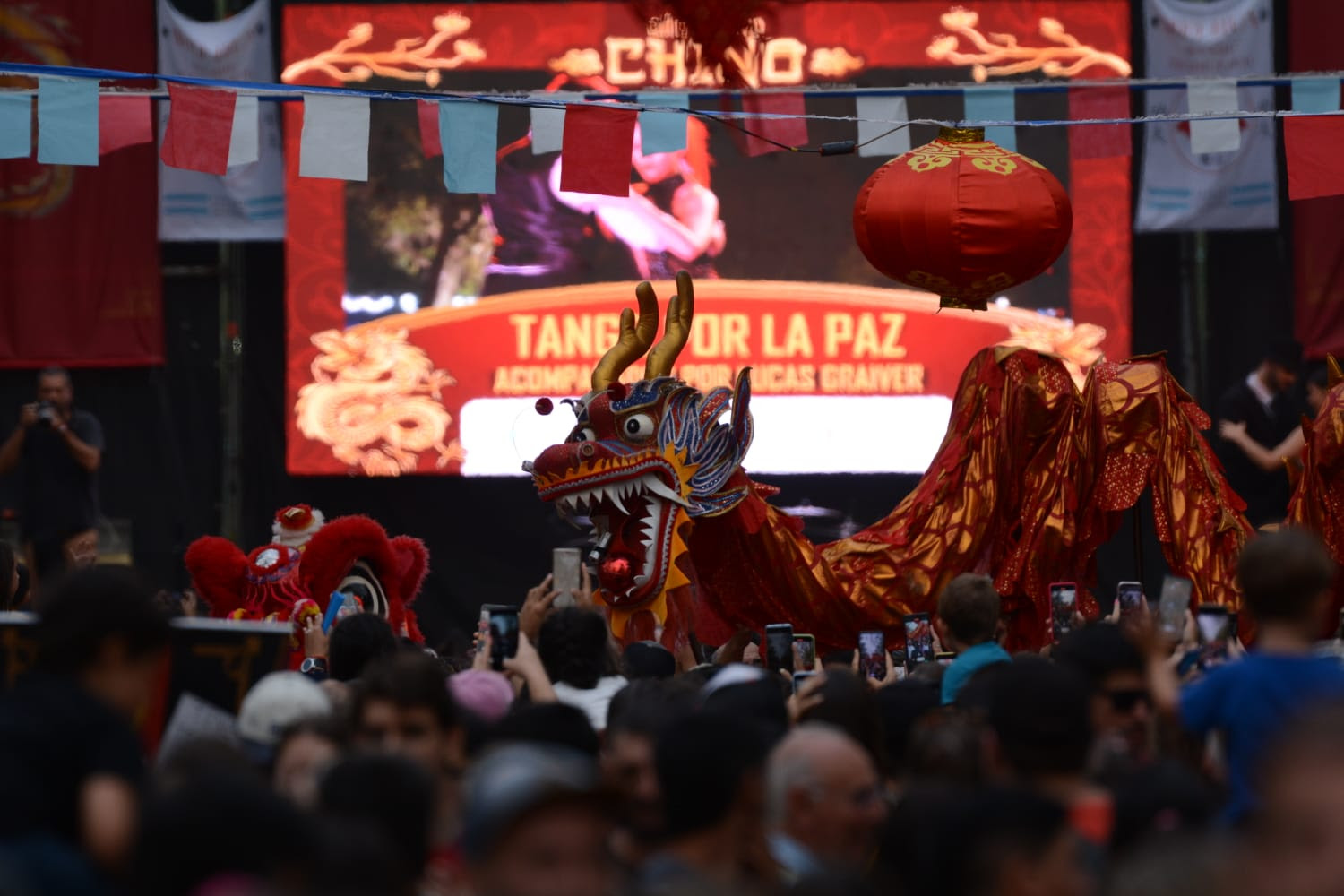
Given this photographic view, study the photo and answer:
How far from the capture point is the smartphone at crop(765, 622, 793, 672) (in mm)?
5285

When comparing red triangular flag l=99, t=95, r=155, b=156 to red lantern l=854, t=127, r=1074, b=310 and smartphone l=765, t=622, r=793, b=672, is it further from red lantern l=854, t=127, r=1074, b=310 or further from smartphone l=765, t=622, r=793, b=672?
smartphone l=765, t=622, r=793, b=672

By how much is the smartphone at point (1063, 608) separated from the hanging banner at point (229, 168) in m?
5.21

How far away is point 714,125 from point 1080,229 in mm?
1793

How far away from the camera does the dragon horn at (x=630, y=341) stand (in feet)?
19.8

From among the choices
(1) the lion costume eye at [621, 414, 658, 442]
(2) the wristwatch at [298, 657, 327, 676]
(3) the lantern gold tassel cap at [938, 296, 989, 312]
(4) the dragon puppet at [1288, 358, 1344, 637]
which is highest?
(3) the lantern gold tassel cap at [938, 296, 989, 312]

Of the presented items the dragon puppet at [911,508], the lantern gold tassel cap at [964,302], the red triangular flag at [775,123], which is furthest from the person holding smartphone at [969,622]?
the red triangular flag at [775,123]

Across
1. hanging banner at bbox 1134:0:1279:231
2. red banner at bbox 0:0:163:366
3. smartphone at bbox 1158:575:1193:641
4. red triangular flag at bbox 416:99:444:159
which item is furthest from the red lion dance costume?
hanging banner at bbox 1134:0:1279:231

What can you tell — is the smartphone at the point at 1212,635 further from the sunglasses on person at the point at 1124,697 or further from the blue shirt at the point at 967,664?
the sunglasses on person at the point at 1124,697

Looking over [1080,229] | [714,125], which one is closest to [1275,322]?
[1080,229]

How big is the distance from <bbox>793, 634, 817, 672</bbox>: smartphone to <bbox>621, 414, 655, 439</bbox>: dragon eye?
0.83 metres

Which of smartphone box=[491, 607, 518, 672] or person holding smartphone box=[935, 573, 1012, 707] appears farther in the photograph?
smartphone box=[491, 607, 518, 672]

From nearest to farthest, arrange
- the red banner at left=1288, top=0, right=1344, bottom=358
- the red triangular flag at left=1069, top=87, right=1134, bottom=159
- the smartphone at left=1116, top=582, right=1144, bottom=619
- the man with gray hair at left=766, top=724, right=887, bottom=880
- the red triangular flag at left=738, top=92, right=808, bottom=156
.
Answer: the man with gray hair at left=766, top=724, right=887, bottom=880, the smartphone at left=1116, top=582, right=1144, bottom=619, the red triangular flag at left=738, top=92, right=808, bottom=156, the red triangular flag at left=1069, top=87, right=1134, bottom=159, the red banner at left=1288, top=0, right=1344, bottom=358

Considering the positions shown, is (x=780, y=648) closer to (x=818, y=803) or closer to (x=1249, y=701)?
(x=1249, y=701)

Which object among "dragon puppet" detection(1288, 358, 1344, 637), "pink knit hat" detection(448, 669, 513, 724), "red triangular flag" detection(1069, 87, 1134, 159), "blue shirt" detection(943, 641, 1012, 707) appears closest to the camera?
"pink knit hat" detection(448, 669, 513, 724)
